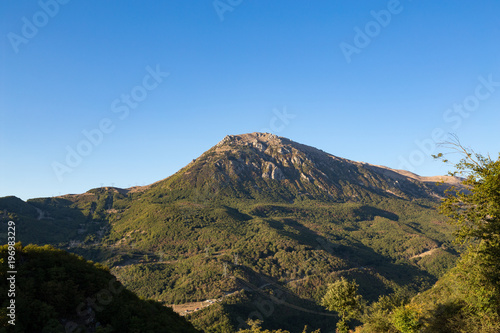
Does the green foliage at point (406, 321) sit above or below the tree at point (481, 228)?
below

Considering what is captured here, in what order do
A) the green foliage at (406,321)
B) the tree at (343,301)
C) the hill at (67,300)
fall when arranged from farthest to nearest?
1. the tree at (343,301)
2. the green foliage at (406,321)
3. the hill at (67,300)

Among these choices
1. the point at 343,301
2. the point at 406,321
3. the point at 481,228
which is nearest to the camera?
the point at 481,228

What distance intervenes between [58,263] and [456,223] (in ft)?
138

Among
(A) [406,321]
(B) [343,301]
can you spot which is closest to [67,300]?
(A) [406,321]

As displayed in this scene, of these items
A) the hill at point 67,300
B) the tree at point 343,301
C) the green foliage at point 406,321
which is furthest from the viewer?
the tree at point 343,301

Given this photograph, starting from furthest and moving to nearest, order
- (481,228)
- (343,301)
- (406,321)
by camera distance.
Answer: (343,301) < (406,321) < (481,228)

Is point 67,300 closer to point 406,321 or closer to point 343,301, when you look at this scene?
point 406,321

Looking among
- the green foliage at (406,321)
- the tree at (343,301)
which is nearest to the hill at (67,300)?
the green foliage at (406,321)

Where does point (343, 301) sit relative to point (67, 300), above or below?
below

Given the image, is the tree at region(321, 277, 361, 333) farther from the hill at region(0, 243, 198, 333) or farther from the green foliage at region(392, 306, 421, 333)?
the hill at region(0, 243, 198, 333)

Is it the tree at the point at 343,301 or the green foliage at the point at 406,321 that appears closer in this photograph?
the green foliage at the point at 406,321

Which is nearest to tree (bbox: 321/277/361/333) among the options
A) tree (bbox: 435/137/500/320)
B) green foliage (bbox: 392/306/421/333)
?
green foliage (bbox: 392/306/421/333)

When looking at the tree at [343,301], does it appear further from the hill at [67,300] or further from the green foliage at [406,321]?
the hill at [67,300]

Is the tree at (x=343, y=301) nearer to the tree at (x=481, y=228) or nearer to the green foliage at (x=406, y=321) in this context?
the green foliage at (x=406, y=321)
